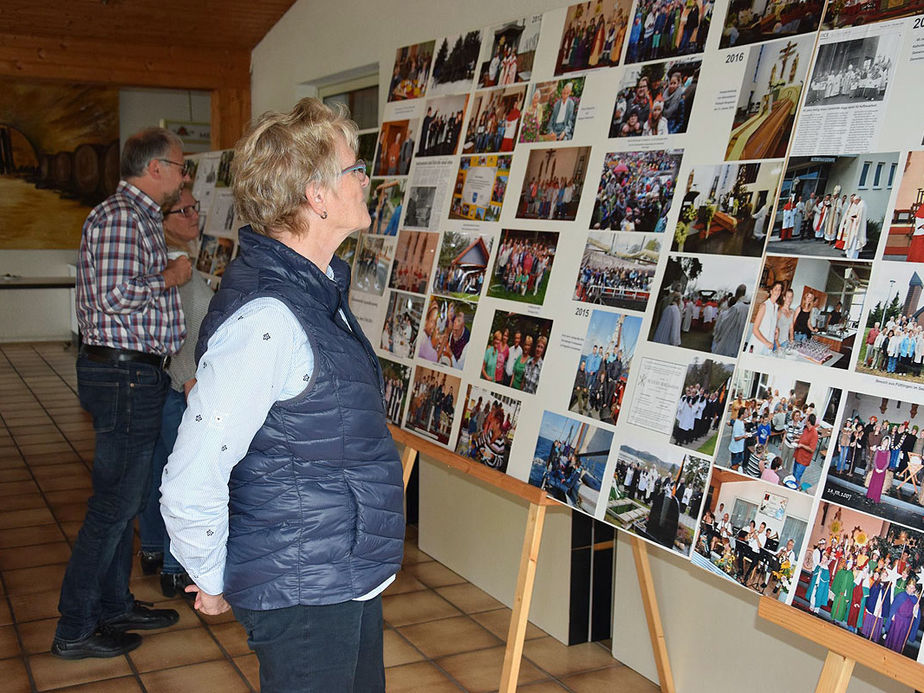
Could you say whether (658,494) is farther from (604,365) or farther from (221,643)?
(221,643)

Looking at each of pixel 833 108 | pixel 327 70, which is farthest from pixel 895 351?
pixel 327 70

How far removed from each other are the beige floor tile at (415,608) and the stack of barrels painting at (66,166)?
7314 mm

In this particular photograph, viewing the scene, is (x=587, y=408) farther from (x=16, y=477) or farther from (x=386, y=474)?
(x=16, y=477)

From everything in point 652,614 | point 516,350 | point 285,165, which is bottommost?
point 652,614

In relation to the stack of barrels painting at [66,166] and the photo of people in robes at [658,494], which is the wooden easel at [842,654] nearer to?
the photo of people in robes at [658,494]

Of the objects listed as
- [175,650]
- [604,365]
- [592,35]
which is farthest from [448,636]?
[592,35]

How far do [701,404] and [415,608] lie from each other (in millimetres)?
1844

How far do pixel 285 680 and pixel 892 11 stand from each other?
5.50 feet

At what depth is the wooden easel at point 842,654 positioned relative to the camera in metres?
1.57

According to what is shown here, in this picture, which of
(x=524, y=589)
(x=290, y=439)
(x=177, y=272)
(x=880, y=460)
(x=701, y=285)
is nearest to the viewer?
(x=290, y=439)

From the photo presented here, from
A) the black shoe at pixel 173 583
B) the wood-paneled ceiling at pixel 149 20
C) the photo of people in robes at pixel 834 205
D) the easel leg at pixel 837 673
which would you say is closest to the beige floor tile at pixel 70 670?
the black shoe at pixel 173 583

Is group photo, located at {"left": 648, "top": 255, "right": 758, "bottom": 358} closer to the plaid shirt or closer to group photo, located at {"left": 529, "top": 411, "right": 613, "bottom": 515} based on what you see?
group photo, located at {"left": 529, "top": 411, "right": 613, "bottom": 515}

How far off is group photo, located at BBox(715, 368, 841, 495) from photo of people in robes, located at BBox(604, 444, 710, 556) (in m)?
0.09

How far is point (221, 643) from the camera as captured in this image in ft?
10.1
